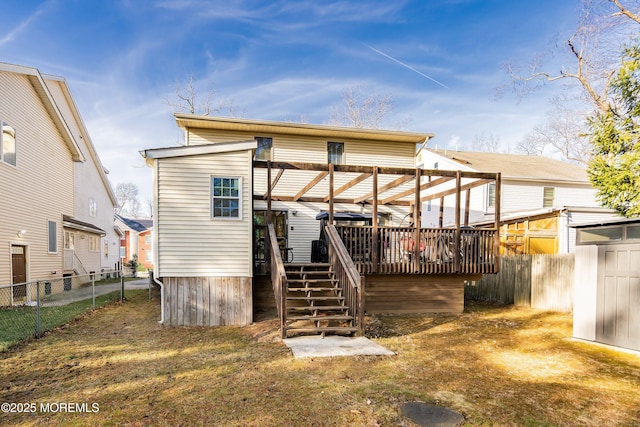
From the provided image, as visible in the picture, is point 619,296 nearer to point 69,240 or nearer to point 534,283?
point 534,283

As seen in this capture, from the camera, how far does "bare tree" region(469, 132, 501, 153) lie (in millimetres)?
34219

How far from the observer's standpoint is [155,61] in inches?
775

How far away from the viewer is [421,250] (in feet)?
31.8

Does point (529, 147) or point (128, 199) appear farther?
point (128, 199)

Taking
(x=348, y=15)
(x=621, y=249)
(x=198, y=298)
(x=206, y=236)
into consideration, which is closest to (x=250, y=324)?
(x=198, y=298)

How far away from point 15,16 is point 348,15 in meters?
13.6

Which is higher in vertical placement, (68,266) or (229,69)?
(229,69)

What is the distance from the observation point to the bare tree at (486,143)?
3422cm

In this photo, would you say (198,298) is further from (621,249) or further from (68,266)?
(68,266)

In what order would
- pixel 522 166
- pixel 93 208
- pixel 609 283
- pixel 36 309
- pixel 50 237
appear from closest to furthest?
1. pixel 609 283
2. pixel 36 309
3. pixel 50 237
4. pixel 522 166
5. pixel 93 208

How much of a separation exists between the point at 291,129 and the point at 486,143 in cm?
2906

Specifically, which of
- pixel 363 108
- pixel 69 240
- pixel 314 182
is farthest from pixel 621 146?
pixel 69 240

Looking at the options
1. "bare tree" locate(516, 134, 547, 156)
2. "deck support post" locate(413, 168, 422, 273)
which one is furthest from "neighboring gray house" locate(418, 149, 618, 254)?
"bare tree" locate(516, 134, 547, 156)

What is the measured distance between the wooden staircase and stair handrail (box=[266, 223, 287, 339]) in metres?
0.13
